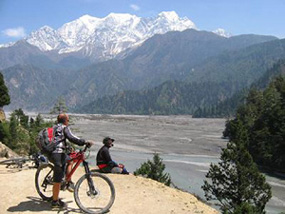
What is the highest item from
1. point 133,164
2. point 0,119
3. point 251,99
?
point 251,99

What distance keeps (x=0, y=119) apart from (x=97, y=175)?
54.4 m

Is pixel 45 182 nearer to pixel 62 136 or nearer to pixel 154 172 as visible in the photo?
pixel 62 136

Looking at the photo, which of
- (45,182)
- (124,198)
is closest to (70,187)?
(45,182)

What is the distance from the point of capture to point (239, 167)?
1121 inches

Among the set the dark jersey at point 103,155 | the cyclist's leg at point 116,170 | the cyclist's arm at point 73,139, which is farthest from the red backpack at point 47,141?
the cyclist's leg at point 116,170

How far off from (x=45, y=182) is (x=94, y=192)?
2.45m

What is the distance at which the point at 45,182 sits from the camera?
13.5 metres

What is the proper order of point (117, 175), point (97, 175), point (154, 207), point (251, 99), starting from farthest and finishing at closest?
1. point (251, 99)
2. point (117, 175)
3. point (154, 207)
4. point (97, 175)

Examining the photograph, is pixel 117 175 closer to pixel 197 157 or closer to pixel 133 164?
pixel 133 164

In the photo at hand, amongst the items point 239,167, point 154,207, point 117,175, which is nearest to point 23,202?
point 154,207

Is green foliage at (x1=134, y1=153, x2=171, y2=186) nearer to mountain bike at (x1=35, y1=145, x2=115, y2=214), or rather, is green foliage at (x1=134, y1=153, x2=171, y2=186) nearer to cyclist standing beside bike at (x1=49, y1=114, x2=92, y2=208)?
mountain bike at (x1=35, y1=145, x2=115, y2=214)

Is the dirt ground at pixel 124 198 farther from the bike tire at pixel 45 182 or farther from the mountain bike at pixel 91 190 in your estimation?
the mountain bike at pixel 91 190

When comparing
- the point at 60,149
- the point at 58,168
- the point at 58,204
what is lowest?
the point at 58,204

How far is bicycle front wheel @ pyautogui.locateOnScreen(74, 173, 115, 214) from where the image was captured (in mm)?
11891
